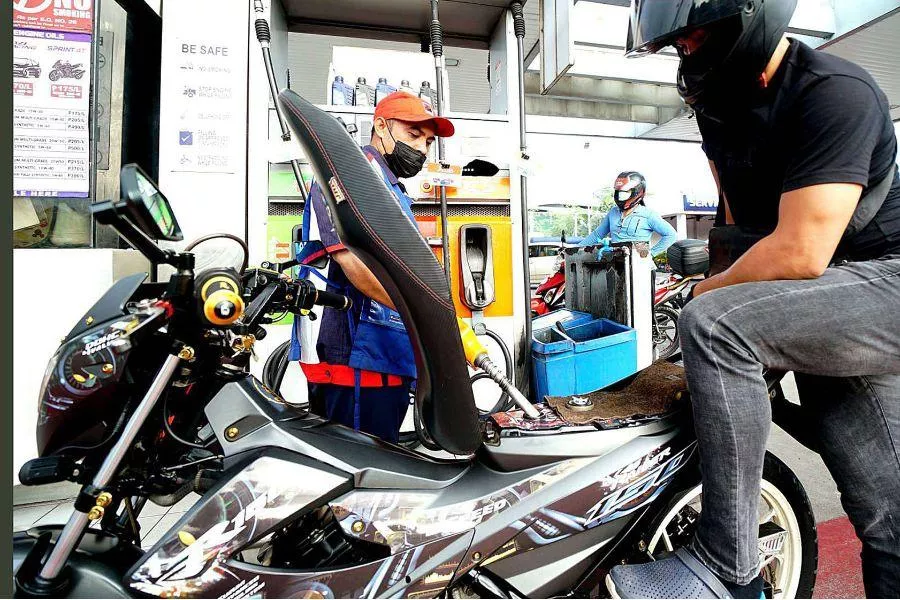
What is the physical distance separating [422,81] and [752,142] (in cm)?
304

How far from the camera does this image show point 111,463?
101 cm

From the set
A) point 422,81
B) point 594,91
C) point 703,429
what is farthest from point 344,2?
point 594,91

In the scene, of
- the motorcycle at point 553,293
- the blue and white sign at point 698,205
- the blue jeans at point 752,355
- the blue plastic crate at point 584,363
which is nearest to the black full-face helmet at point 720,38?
the blue jeans at point 752,355

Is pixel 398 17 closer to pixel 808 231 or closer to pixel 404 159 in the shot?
pixel 404 159

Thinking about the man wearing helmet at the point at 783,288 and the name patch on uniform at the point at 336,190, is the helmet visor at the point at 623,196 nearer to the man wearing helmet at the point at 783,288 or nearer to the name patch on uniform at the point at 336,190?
the man wearing helmet at the point at 783,288

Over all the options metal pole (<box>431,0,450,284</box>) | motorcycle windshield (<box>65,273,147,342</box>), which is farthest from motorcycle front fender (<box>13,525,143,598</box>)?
metal pole (<box>431,0,450,284</box>)

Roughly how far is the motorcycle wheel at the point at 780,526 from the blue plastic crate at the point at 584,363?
1.87 meters

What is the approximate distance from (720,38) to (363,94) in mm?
2862

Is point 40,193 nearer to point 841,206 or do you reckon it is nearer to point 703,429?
point 703,429

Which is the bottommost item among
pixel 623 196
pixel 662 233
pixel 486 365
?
pixel 486 365

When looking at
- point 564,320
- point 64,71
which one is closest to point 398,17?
point 64,71

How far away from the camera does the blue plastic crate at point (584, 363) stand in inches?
130

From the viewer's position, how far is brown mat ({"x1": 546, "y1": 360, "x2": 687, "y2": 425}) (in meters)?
1.39

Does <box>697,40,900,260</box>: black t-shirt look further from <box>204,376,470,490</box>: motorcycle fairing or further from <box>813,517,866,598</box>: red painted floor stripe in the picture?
<box>813,517,866,598</box>: red painted floor stripe
